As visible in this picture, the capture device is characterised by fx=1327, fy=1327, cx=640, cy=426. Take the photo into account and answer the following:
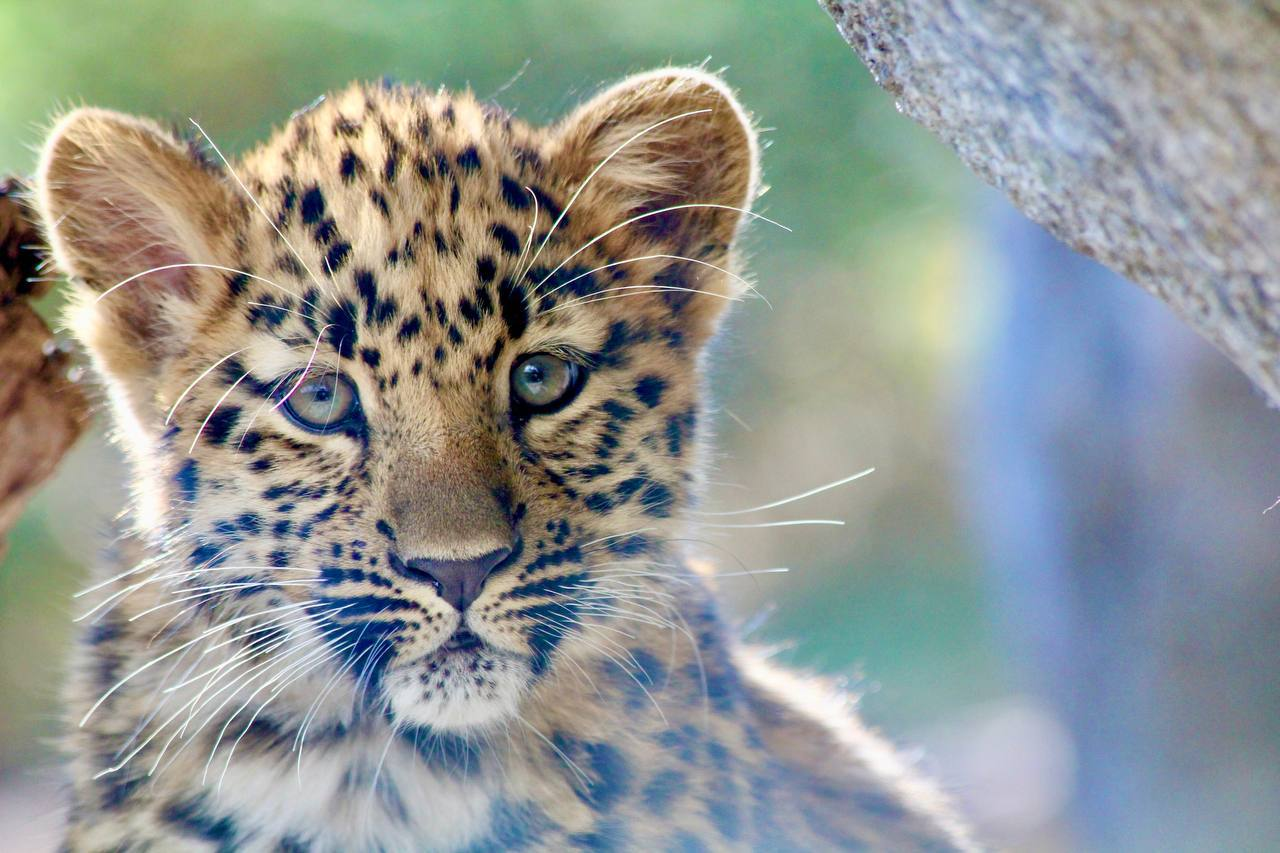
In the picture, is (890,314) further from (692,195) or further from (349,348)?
(349,348)

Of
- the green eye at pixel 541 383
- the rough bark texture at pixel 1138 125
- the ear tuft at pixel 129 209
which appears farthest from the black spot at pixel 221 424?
the rough bark texture at pixel 1138 125

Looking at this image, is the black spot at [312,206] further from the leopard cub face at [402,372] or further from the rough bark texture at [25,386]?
the rough bark texture at [25,386]

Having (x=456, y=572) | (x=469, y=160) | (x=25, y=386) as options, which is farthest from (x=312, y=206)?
(x=25, y=386)

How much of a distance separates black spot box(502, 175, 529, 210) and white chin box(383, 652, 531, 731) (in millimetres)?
1276

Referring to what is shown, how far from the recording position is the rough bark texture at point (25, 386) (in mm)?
4305

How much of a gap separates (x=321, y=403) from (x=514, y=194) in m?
0.83

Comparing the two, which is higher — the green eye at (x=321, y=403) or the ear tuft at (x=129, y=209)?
the ear tuft at (x=129, y=209)

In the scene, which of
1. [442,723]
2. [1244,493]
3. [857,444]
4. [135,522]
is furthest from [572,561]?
[857,444]

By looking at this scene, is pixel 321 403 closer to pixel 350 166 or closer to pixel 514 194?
pixel 350 166

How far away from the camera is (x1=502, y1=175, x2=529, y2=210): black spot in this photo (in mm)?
3773

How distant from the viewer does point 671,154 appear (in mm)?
4121

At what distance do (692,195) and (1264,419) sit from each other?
6.04 metres

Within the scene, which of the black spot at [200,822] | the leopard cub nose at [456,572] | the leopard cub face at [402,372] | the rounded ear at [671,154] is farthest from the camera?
the rounded ear at [671,154]

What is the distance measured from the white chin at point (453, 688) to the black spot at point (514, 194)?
128cm
